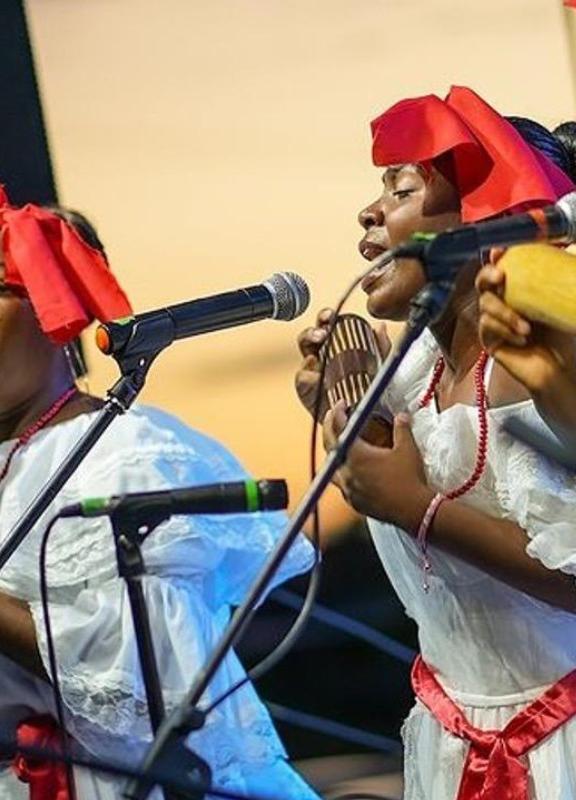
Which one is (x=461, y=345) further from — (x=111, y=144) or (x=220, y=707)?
(x=111, y=144)

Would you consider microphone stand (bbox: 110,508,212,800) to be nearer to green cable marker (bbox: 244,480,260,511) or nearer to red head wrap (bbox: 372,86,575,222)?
green cable marker (bbox: 244,480,260,511)

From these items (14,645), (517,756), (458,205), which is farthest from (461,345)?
(14,645)

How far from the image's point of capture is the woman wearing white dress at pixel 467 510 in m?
1.97

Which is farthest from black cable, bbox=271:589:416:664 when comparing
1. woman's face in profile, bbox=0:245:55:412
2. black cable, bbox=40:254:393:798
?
black cable, bbox=40:254:393:798

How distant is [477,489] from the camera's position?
6.68 feet

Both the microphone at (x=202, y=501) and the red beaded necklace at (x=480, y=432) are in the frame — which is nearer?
the microphone at (x=202, y=501)

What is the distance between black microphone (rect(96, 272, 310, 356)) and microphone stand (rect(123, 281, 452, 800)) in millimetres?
461

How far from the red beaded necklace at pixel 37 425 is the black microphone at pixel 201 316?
556 millimetres

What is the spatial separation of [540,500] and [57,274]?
2.82 feet

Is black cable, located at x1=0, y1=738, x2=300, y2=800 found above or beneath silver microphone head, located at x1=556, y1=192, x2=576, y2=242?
beneath

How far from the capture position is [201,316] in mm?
1992

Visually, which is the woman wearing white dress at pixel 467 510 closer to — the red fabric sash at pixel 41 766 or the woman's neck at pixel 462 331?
the woman's neck at pixel 462 331

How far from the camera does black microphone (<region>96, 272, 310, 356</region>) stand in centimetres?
196

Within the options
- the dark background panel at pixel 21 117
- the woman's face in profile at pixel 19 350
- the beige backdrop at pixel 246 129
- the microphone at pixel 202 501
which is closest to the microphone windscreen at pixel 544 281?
the microphone at pixel 202 501
